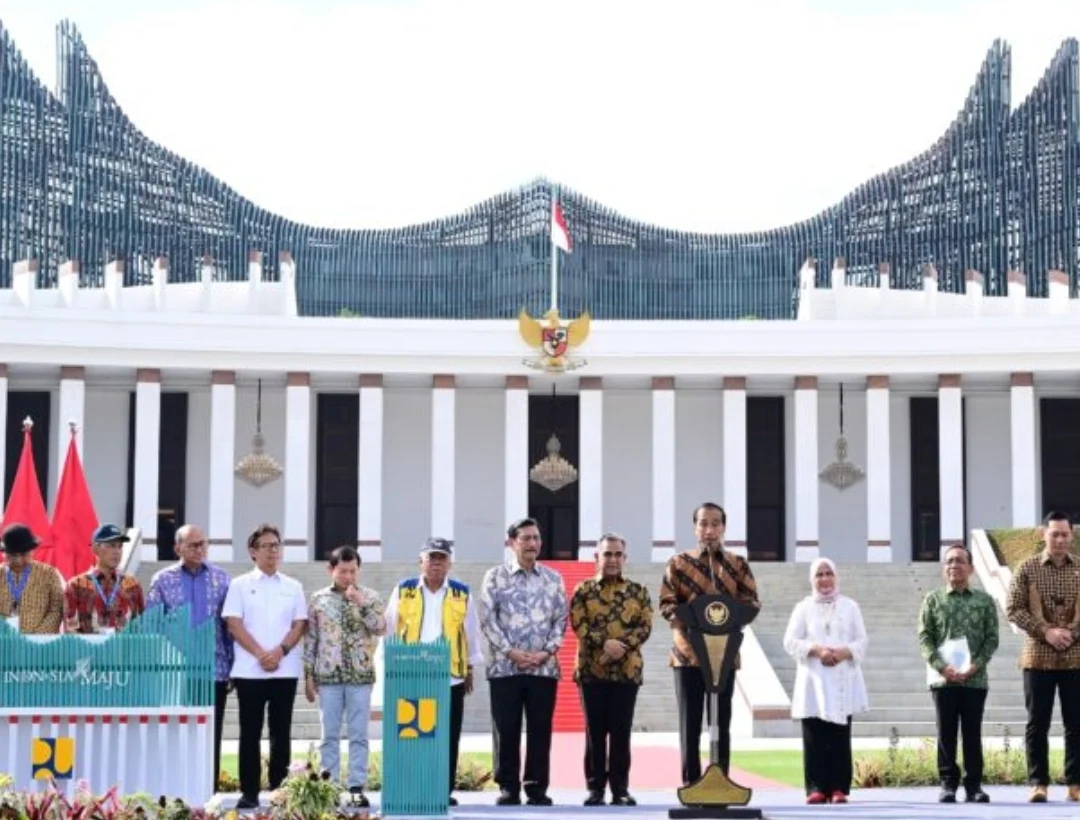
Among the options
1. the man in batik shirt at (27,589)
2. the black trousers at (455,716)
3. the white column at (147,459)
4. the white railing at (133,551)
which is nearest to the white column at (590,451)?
the white column at (147,459)

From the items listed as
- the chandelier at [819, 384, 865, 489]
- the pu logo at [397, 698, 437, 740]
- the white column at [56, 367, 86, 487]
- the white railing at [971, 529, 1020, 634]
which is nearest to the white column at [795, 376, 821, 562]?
the chandelier at [819, 384, 865, 489]

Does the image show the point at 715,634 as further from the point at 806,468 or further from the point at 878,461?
the point at 878,461

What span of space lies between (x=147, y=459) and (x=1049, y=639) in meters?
22.9

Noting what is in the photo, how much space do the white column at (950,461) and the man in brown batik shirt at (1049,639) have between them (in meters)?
21.7

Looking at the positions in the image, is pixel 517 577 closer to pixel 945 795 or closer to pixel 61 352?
pixel 945 795

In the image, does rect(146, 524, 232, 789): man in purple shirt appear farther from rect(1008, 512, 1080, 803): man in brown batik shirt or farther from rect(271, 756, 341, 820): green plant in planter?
Answer: rect(1008, 512, 1080, 803): man in brown batik shirt

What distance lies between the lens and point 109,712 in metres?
11.0

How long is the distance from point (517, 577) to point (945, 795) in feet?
10.1

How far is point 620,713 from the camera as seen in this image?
43.8ft

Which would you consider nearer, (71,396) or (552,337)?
(552,337)

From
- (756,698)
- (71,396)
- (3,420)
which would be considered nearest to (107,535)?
(756,698)

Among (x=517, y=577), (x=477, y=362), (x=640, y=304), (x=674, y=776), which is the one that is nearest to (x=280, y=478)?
(x=477, y=362)

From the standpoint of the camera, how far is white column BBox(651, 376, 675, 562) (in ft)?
115

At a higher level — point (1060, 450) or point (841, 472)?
point (1060, 450)
